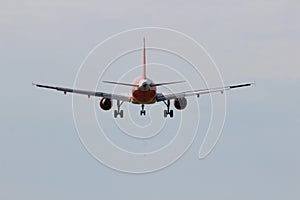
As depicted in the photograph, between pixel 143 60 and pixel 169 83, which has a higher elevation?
pixel 143 60

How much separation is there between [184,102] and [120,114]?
11.1m

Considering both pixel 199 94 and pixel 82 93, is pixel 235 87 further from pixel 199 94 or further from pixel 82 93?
pixel 82 93

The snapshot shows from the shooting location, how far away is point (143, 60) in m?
119

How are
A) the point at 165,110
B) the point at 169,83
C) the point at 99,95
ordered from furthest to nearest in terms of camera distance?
1. the point at 99,95
2. the point at 165,110
3. the point at 169,83

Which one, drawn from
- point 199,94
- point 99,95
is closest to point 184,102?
point 199,94

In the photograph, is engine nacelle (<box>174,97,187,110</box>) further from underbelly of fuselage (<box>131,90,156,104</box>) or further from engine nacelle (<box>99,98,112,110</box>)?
engine nacelle (<box>99,98,112,110</box>)

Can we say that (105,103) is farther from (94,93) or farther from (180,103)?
(180,103)

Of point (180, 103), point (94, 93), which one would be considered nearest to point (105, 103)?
point (94, 93)

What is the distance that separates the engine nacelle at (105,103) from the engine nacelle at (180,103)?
7.85 metres

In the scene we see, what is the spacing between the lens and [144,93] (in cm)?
10894

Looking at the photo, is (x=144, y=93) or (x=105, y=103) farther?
(x=105, y=103)

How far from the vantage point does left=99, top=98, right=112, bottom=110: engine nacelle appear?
110812 mm

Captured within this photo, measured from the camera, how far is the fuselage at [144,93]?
356 feet

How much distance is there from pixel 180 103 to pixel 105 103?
8.88m
